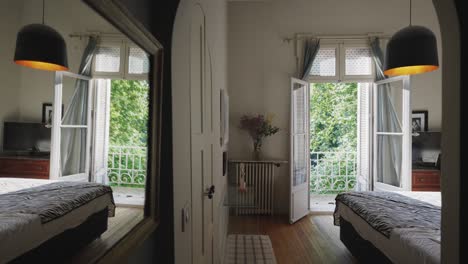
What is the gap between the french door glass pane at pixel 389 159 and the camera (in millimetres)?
4012

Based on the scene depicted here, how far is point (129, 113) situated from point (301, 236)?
338 centimetres

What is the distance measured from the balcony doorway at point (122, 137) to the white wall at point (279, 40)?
380 cm

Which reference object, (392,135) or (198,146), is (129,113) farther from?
(392,135)

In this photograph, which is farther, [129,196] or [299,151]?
[299,151]

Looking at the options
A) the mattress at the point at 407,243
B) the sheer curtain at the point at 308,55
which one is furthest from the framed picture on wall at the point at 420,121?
the mattress at the point at 407,243

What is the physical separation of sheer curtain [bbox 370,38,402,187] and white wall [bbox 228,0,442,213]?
24.0 inches

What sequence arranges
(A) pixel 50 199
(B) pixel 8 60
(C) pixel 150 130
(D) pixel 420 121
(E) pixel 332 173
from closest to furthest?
(B) pixel 8 60, (A) pixel 50 199, (C) pixel 150 130, (D) pixel 420 121, (E) pixel 332 173

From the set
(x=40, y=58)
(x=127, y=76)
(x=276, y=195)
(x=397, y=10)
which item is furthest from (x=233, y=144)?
(x=40, y=58)

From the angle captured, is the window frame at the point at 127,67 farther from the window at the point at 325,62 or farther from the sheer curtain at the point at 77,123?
the window at the point at 325,62

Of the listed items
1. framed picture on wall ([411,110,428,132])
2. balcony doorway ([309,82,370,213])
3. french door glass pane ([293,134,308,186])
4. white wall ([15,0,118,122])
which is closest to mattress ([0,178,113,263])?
white wall ([15,0,118,122])

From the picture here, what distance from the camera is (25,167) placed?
0.40 metres

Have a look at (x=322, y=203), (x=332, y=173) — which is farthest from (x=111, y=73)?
(x=332, y=173)

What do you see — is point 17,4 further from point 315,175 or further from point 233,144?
point 315,175

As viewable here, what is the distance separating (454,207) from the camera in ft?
2.42
